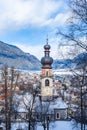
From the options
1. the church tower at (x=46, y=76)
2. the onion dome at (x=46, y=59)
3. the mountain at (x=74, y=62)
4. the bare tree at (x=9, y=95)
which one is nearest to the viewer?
the mountain at (x=74, y=62)

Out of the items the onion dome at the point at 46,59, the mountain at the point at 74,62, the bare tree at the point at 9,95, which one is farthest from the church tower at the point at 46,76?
the mountain at the point at 74,62

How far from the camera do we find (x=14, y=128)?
52.2 m

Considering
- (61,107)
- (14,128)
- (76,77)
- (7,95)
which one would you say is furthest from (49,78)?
(76,77)

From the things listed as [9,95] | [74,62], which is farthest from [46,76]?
[74,62]

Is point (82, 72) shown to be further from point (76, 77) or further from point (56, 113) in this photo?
point (56, 113)

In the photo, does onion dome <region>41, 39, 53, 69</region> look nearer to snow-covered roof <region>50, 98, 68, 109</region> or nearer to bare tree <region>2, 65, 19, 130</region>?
snow-covered roof <region>50, 98, 68, 109</region>

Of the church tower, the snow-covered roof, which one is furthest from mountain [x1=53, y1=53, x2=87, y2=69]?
the church tower

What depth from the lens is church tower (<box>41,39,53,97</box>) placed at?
316 feet

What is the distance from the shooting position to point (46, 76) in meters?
97.2

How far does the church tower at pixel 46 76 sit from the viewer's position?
3798 inches

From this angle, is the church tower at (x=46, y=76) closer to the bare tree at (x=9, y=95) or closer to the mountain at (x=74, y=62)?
the bare tree at (x=9, y=95)

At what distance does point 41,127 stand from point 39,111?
3584mm

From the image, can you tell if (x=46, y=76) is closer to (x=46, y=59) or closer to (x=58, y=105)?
(x=46, y=59)

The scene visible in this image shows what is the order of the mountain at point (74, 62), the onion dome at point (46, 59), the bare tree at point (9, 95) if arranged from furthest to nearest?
the onion dome at point (46, 59) → the bare tree at point (9, 95) → the mountain at point (74, 62)
